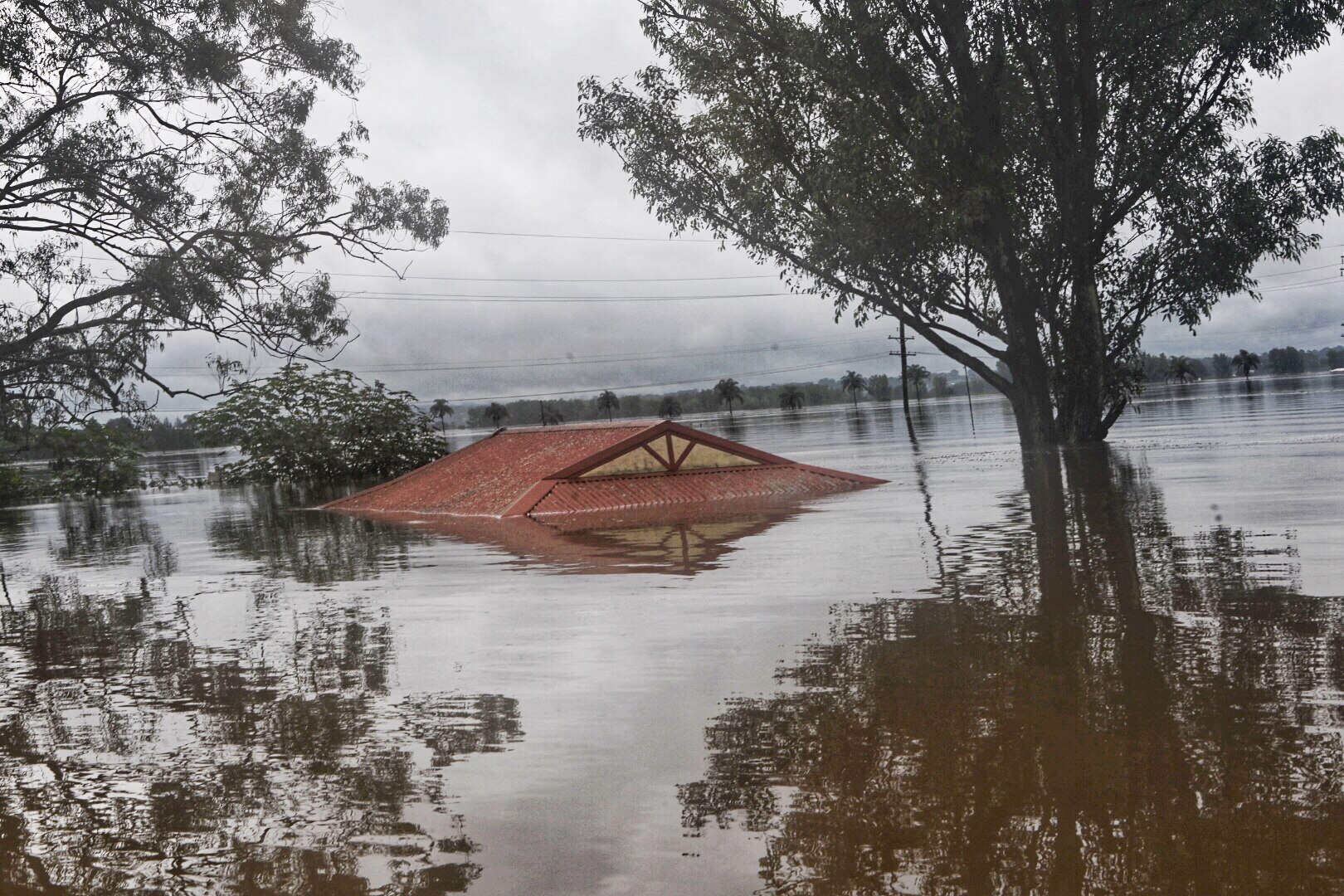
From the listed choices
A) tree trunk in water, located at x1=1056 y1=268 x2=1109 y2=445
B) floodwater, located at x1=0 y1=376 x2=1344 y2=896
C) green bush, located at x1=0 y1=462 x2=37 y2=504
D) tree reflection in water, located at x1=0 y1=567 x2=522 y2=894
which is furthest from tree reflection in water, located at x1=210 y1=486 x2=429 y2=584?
tree trunk in water, located at x1=1056 y1=268 x2=1109 y2=445

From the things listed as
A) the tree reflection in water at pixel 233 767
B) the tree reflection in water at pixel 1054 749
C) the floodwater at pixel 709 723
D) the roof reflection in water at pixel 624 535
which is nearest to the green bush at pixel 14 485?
the roof reflection in water at pixel 624 535

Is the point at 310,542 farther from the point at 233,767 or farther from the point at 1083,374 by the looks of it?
the point at 1083,374

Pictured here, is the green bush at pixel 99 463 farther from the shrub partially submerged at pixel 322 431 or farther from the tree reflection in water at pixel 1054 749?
the tree reflection in water at pixel 1054 749

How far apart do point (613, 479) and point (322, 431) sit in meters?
16.5

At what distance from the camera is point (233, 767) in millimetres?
4621

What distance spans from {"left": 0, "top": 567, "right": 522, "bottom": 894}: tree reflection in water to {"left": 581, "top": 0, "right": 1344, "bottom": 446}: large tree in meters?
19.5

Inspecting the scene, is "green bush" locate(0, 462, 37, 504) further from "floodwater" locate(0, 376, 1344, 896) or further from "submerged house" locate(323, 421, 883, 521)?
"floodwater" locate(0, 376, 1344, 896)

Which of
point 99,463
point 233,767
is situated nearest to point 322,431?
point 99,463

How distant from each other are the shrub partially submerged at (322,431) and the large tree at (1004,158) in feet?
32.1

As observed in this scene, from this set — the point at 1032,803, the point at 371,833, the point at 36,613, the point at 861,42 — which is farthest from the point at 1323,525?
the point at 861,42

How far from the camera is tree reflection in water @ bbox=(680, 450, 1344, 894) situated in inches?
132

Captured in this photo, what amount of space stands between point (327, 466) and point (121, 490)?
28.9ft

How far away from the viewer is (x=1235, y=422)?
4188 cm

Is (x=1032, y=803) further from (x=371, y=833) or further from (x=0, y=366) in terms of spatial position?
(x=0, y=366)
